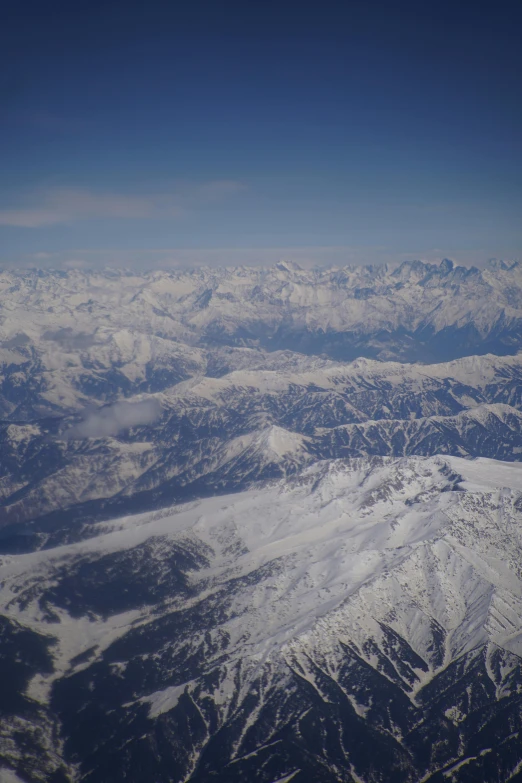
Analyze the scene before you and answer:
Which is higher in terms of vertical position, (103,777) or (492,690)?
(492,690)

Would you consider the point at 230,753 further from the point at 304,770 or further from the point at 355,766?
the point at 355,766

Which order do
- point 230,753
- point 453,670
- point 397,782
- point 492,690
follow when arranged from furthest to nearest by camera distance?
point 453,670 < point 492,690 < point 230,753 < point 397,782

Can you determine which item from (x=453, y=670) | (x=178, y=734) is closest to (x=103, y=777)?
(x=178, y=734)

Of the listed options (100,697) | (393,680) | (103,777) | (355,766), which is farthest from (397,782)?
(100,697)

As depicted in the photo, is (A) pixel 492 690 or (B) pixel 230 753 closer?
(B) pixel 230 753

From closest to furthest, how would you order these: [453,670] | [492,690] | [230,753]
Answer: [230,753]
[492,690]
[453,670]

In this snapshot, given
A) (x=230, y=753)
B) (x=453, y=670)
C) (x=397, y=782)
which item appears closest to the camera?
(x=397, y=782)

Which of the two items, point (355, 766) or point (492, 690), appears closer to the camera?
point (355, 766)

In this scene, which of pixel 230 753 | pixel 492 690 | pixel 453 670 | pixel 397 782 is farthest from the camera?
pixel 453 670

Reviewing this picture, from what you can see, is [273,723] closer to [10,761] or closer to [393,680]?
[393,680]
